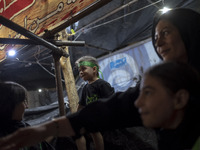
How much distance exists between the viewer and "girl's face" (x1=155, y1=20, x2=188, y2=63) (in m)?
1.55

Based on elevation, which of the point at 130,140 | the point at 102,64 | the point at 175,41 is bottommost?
the point at 130,140

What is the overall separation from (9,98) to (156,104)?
1797 millimetres

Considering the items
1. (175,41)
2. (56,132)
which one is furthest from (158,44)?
(56,132)

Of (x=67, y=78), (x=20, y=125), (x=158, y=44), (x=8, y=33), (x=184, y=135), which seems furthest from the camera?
(x=67, y=78)

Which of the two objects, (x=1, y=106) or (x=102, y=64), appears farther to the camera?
(x=102, y=64)

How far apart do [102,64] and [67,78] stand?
13.6ft

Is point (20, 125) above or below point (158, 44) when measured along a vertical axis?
below

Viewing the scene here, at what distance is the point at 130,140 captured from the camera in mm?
3410

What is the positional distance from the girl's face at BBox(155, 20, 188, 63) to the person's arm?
1168mm

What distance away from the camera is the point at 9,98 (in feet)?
6.80

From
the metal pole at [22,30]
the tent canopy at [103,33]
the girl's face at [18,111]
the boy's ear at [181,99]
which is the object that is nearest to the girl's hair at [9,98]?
the girl's face at [18,111]

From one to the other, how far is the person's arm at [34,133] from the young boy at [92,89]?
6.64 ft

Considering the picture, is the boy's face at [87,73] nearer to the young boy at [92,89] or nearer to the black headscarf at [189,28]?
the young boy at [92,89]

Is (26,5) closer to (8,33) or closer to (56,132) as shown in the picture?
(8,33)
